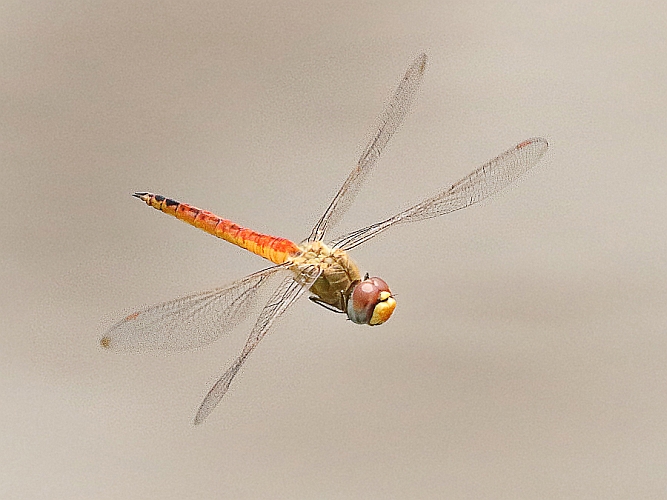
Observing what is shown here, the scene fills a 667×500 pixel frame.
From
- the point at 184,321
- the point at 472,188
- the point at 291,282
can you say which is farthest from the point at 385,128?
the point at 184,321

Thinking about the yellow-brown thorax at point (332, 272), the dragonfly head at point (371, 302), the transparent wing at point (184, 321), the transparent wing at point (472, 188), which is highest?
the transparent wing at point (472, 188)

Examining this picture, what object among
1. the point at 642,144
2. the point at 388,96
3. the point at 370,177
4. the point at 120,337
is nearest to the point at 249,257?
the point at 370,177

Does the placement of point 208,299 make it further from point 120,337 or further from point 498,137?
point 498,137

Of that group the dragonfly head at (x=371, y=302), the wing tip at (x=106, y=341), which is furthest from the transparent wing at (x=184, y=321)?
the dragonfly head at (x=371, y=302)

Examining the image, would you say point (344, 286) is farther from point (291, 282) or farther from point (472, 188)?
point (472, 188)

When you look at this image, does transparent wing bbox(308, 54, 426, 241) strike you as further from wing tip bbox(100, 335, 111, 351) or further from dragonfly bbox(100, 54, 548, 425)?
wing tip bbox(100, 335, 111, 351)

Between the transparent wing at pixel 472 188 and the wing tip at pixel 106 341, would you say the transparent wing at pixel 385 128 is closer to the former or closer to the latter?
the transparent wing at pixel 472 188

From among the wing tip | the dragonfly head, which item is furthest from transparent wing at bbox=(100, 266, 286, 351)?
the dragonfly head
